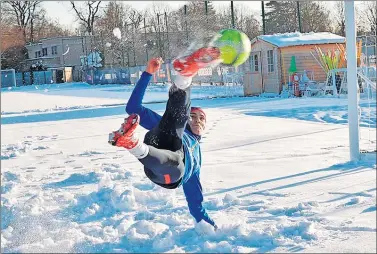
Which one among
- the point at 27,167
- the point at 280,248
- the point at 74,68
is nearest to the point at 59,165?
the point at 27,167

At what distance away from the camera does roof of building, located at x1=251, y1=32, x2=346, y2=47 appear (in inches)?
595

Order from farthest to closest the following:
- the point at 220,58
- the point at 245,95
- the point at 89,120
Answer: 1. the point at 245,95
2. the point at 89,120
3. the point at 220,58

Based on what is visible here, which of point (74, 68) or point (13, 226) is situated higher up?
point (74, 68)

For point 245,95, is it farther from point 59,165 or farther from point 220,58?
point 220,58

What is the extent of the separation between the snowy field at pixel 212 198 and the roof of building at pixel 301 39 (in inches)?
297

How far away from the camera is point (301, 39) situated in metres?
15.3

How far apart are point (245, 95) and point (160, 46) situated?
1292 centimetres

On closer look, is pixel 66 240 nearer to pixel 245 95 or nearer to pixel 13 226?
pixel 13 226

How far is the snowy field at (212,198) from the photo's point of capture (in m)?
2.92

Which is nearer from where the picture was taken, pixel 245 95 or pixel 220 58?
pixel 220 58

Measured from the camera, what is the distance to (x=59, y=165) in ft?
19.4

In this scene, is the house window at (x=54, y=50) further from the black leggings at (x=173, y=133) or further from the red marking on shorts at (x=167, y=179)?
the red marking on shorts at (x=167, y=179)

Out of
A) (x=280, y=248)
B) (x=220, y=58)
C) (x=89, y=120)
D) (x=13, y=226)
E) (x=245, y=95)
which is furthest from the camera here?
(x=245, y=95)

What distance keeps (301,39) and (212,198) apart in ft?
39.7
